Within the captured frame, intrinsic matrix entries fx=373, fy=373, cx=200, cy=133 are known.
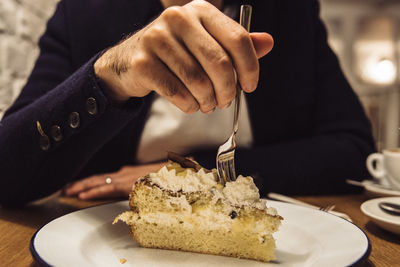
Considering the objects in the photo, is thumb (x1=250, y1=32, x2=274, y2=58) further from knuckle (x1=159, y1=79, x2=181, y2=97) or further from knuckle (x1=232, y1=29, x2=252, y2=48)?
knuckle (x1=159, y1=79, x2=181, y2=97)

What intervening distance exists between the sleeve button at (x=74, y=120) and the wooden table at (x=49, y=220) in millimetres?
210

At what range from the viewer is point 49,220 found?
0.82 m

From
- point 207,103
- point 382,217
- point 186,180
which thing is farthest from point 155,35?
point 382,217

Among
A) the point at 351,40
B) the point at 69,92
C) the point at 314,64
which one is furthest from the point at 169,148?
the point at 351,40

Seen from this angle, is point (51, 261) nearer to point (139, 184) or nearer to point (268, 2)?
point (139, 184)

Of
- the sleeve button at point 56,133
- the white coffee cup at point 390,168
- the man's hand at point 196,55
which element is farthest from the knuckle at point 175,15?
the white coffee cup at point 390,168

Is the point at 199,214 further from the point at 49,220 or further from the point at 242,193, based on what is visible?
the point at 49,220

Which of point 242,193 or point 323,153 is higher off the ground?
point 242,193

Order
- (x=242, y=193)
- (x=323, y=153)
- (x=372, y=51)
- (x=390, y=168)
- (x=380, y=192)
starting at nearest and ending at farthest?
(x=242, y=193) → (x=380, y=192) → (x=390, y=168) → (x=323, y=153) → (x=372, y=51)

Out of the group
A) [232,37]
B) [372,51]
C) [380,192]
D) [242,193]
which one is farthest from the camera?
[372,51]

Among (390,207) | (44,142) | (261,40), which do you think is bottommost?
(390,207)

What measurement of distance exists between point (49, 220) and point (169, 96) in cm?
41

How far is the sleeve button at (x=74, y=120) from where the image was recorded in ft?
2.76

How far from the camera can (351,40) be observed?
5844mm
